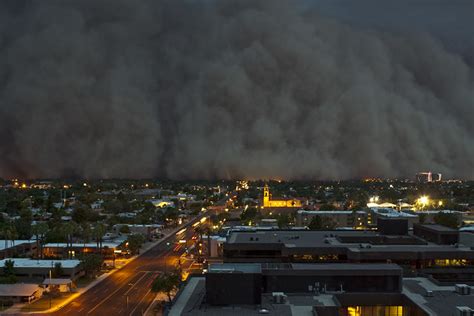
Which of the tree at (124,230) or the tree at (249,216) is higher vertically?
the tree at (249,216)

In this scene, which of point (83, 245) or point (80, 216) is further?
point (80, 216)

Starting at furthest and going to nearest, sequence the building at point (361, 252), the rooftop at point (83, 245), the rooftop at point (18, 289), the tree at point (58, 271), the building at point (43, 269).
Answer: the rooftop at point (83, 245) → the building at point (43, 269) → the tree at point (58, 271) → the rooftop at point (18, 289) → the building at point (361, 252)

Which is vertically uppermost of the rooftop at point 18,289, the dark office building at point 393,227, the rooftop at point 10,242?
the dark office building at point 393,227

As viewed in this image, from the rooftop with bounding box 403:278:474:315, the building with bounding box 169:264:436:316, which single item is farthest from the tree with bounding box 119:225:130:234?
the rooftop with bounding box 403:278:474:315

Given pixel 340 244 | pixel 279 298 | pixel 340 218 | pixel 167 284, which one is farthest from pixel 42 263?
pixel 340 218

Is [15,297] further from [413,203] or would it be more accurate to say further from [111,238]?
[413,203]

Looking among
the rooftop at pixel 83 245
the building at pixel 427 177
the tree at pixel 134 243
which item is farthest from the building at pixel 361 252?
the building at pixel 427 177

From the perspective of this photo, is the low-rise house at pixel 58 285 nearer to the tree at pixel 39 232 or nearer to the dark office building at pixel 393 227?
the tree at pixel 39 232

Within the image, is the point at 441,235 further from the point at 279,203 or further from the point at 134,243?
the point at 279,203

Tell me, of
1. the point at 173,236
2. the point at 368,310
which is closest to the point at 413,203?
the point at 173,236
